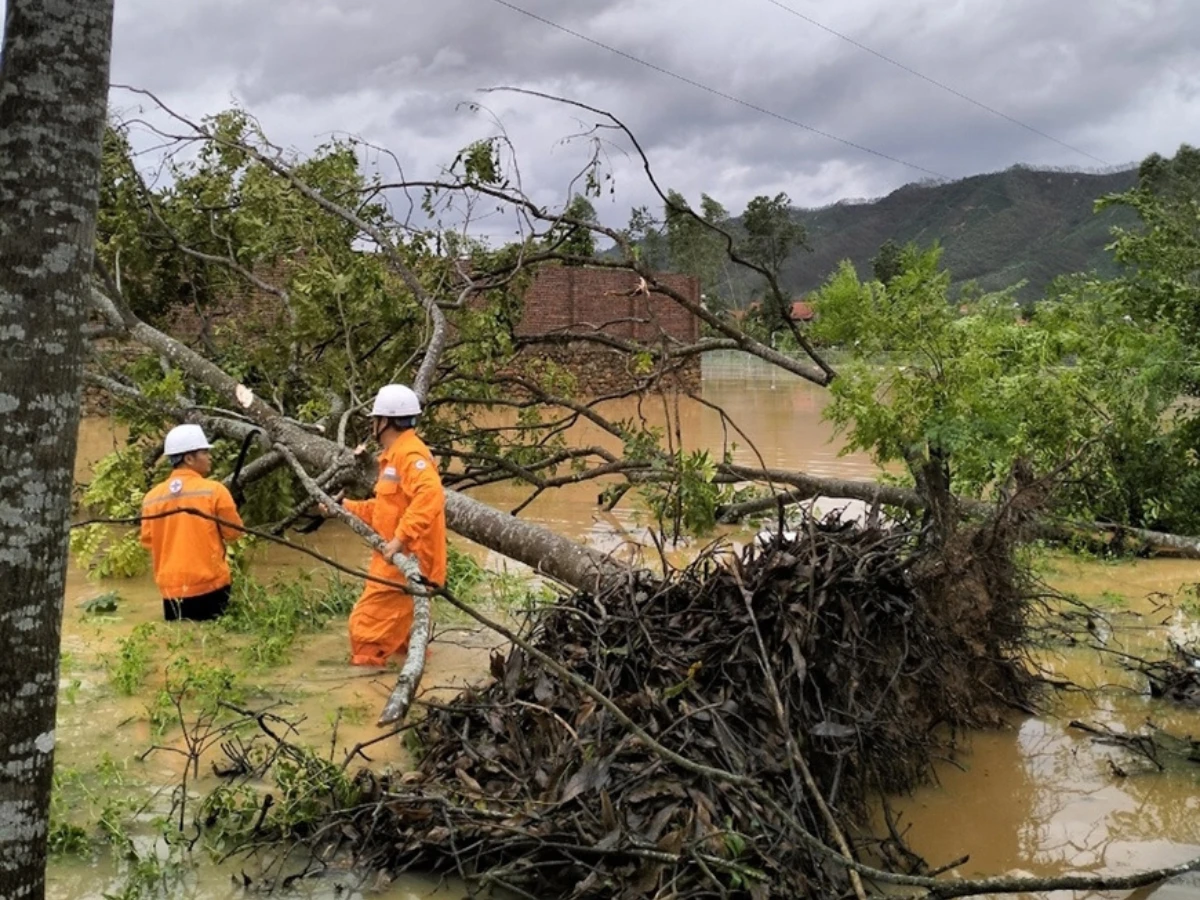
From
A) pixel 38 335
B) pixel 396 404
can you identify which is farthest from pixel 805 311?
pixel 38 335

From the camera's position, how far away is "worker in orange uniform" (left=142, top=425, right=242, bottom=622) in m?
6.54

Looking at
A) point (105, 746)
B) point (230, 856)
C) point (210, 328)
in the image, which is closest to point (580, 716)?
point (230, 856)

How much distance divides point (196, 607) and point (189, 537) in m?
0.50

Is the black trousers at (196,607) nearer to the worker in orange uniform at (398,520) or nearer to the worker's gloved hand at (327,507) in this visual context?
the worker's gloved hand at (327,507)

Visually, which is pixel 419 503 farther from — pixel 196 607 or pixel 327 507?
pixel 196 607

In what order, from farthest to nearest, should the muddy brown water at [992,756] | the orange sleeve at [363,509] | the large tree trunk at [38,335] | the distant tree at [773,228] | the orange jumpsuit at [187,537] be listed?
the distant tree at [773,228] → the orange jumpsuit at [187,537] → the orange sleeve at [363,509] → the muddy brown water at [992,756] → the large tree trunk at [38,335]

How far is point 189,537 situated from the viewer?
6.64 metres

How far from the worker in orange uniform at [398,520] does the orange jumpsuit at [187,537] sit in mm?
1126

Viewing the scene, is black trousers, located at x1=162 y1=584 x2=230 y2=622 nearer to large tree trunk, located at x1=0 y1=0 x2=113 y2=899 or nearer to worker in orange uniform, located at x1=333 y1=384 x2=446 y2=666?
worker in orange uniform, located at x1=333 y1=384 x2=446 y2=666

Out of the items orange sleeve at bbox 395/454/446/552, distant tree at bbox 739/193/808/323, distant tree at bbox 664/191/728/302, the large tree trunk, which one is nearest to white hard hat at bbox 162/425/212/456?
orange sleeve at bbox 395/454/446/552

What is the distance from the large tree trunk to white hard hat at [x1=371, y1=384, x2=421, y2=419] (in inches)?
150

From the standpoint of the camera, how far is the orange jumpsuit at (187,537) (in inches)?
257

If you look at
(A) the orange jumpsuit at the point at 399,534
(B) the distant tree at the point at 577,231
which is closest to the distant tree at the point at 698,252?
(B) the distant tree at the point at 577,231

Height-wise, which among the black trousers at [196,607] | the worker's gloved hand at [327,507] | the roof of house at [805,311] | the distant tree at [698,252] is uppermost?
the distant tree at [698,252]
